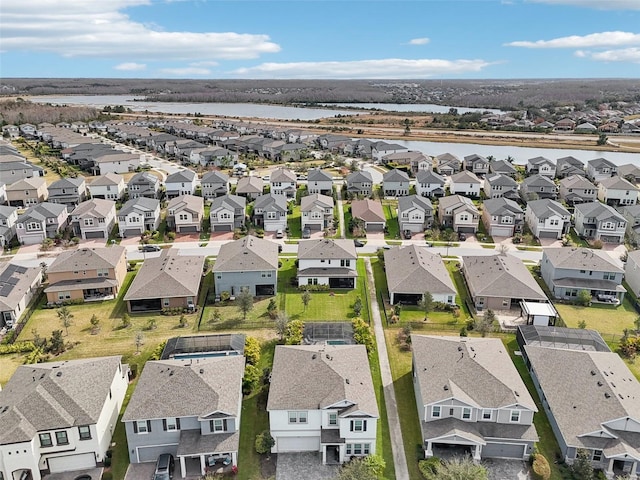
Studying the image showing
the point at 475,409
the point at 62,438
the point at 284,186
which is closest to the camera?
the point at 62,438

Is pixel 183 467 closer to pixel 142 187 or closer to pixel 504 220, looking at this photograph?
pixel 504 220

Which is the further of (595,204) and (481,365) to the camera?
(595,204)

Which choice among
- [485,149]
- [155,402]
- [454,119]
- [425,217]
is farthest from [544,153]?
[155,402]

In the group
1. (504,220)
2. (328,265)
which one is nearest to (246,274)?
(328,265)

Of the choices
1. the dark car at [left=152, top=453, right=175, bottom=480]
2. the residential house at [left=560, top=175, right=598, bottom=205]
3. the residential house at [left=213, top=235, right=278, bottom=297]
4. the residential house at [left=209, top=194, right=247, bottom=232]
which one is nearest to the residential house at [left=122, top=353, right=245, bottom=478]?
the dark car at [left=152, top=453, right=175, bottom=480]

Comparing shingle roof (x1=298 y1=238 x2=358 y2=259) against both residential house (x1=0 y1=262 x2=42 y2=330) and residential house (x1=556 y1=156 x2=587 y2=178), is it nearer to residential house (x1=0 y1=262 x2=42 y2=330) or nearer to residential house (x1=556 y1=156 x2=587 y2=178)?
residential house (x1=0 y1=262 x2=42 y2=330)

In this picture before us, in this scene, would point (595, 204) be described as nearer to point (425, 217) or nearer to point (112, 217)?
point (425, 217)

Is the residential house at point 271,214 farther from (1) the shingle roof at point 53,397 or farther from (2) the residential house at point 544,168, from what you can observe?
(2) the residential house at point 544,168
